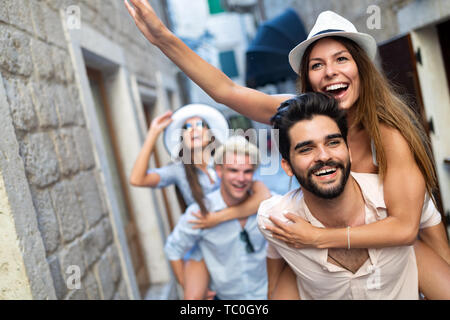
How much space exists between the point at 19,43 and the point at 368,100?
1.73 meters

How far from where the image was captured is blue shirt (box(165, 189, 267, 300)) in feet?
8.38

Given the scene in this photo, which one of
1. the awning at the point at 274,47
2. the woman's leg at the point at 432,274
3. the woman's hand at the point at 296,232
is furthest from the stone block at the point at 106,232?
the awning at the point at 274,47

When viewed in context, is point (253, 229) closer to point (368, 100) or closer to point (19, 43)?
point (368, 100)

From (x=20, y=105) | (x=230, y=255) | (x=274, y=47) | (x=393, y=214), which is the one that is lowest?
(x=230, y=255)

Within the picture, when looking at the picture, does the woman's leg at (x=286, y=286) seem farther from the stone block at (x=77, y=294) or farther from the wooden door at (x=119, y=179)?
the wooden door at (x=119, y=179)

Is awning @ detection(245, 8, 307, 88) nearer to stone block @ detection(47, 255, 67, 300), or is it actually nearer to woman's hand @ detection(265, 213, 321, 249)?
stone block @ detection(47, 255, 67, 300)

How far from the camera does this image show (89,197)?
261 cm

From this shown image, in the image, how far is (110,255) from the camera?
2.82 meters

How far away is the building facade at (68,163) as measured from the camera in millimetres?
1651

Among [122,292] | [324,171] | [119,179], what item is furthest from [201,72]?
[119,179]

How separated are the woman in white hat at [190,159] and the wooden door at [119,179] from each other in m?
1.05

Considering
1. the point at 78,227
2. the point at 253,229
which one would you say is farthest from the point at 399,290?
the point at 78,227

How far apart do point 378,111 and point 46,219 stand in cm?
161

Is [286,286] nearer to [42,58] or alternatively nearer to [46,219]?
[46,219]
